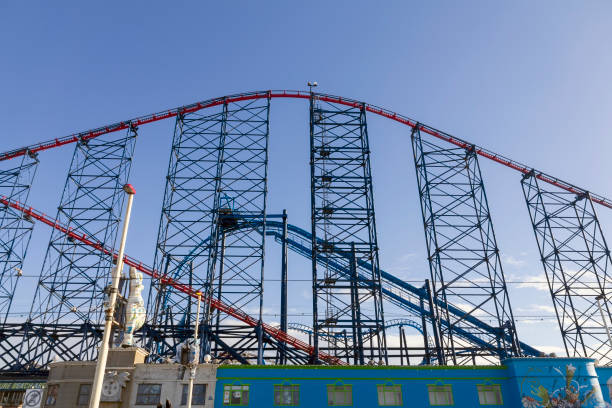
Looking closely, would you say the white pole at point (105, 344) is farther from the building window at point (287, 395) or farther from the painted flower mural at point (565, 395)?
the painted flower mural at point (565, 395)

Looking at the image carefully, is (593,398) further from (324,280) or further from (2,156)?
(2,156)

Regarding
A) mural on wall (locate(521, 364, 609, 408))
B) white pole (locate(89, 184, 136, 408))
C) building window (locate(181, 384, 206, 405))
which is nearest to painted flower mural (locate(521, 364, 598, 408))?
mural on wall (locate(521, 364, 609, 408))

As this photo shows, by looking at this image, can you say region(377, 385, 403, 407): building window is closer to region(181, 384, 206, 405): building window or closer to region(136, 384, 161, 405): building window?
region(181, 384, 206, 405): building window

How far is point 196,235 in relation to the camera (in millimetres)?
35812

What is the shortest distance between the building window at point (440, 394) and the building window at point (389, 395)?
170 cm

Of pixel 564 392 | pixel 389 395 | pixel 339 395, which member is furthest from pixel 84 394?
pixel 564 392

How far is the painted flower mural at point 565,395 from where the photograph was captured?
2503 centimetres

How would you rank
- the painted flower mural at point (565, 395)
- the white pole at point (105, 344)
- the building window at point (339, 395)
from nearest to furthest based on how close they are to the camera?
the white pole at point (105, 344) → the building window at point (339, 395) → the painted flower mural at point (565, 395)

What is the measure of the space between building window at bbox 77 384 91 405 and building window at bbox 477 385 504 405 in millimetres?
21229

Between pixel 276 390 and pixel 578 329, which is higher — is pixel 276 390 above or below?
below

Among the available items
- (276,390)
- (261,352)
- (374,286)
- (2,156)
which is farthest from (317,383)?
(2,156)

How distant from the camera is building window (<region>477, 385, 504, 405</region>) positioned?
1000 inches

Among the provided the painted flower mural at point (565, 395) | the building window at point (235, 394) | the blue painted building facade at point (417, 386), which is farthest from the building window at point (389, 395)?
the building window at point (235, 394)

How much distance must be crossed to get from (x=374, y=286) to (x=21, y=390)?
24788mm
